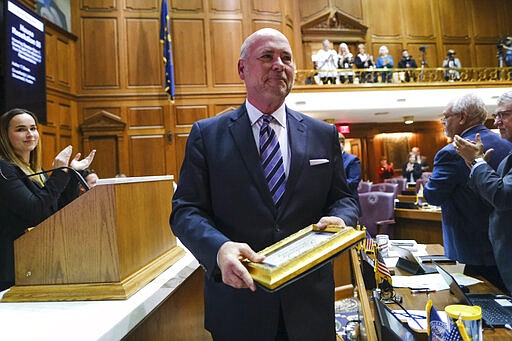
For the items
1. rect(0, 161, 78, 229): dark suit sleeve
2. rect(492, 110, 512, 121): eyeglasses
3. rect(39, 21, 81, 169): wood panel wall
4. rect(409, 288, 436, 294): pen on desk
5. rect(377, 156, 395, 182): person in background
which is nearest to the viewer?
rect(0, 161, 78, 229): dark suit sleeve

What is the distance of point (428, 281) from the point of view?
5.85 feet

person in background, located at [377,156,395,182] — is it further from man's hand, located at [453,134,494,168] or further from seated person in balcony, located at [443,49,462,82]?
man's hand, located at [453,134,494,168]

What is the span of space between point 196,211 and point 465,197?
1.63 m

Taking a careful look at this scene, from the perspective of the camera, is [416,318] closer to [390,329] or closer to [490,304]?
[490,304]

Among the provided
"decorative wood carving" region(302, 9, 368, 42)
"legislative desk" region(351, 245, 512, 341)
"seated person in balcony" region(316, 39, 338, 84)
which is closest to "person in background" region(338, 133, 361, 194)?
"legislative desk" region(351, 245, 512, 341)

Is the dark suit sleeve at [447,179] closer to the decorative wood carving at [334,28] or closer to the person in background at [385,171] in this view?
the decorative wood carving at [334,28]

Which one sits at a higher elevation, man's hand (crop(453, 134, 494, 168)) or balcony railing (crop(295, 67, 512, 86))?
balcony railing (crop(295, 67, 512, 86))

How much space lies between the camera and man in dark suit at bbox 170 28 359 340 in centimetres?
107

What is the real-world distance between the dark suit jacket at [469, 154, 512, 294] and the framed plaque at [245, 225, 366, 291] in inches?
39.5

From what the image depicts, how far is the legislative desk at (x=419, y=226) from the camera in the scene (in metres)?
4.07

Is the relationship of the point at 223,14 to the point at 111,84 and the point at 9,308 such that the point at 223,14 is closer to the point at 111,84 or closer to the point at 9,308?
the point at 111,84

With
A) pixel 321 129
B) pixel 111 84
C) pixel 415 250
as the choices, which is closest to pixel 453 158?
pixel 415 250

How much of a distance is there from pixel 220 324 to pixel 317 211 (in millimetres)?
433

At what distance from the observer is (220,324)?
1.11 meters
